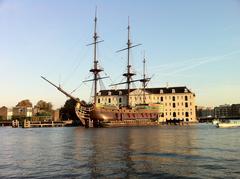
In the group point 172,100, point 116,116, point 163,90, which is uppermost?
point 163,90

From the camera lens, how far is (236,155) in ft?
95.9

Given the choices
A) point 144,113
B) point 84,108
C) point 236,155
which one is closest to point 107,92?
point 144,113

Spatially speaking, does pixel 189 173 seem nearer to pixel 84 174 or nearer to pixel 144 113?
pixel 84 174

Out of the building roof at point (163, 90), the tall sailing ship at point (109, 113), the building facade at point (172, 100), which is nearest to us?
the tall sailing ship at point (109, 113)

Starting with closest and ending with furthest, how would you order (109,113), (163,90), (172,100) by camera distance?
(109,113) → (172,100) → (163,90)

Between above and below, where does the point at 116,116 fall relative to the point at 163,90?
below

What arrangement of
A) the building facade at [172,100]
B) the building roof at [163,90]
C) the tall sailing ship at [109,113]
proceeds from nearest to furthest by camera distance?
the tall sailing ship at [109,113] → the building facade at [172,100] → the building roof at [163,90]

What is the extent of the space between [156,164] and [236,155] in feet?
28.9

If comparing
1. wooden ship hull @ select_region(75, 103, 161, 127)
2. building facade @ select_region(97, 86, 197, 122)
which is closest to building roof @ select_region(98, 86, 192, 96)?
building facade @ select_region(97, 86, 197, 122)

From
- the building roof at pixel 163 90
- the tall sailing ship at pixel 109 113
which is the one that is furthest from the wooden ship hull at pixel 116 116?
the building roof at pixel 163 90

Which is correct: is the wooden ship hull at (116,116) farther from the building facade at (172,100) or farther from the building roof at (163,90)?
the building roof at (163,90)

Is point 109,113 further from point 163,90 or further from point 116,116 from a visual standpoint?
point 163,90

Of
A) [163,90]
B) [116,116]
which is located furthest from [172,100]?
[116,116]

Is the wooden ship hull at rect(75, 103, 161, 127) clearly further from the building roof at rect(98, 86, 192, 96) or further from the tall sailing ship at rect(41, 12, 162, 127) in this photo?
the building roof at rect(98, 86, 192, 96)
